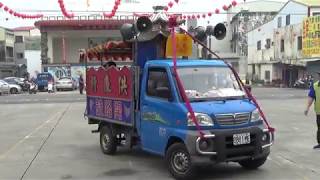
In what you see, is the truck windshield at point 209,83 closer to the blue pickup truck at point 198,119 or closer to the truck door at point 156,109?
the blue pickup truck at point 198,119

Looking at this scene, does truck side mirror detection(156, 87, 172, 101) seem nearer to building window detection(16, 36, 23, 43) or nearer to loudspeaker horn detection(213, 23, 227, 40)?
loudspeaker horn detection(213, 23, 227, 40)

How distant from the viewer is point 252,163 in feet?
32.8

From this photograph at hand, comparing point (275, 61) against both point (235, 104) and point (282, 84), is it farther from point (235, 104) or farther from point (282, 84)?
point (235, 104)

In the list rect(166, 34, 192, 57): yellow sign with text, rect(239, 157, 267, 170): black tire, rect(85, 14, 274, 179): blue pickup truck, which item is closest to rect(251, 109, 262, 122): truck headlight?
rect(85, 14, 274, 179): blue pickup truck

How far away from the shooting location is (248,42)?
7012 cm

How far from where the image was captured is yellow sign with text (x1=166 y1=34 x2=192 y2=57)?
34.8 feet

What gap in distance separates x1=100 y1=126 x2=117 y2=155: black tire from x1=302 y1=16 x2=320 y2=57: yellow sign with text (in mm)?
38250

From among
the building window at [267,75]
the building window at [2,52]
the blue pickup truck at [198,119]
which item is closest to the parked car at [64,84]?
the building window at [267,75]

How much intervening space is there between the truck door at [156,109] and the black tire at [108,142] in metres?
1.78

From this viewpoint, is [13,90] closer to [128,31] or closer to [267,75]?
[267,75]

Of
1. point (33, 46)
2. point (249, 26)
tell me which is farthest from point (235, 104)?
point (33, 46)

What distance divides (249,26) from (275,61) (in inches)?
645

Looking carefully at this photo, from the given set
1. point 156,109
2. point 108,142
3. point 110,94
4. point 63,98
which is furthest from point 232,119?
point 63,98

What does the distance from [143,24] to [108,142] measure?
3.11 meters
